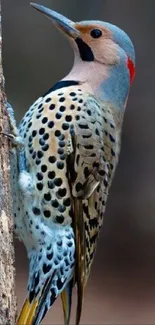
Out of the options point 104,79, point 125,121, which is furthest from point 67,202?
point 125,121

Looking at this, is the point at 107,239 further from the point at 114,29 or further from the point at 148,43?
the point at 114,29

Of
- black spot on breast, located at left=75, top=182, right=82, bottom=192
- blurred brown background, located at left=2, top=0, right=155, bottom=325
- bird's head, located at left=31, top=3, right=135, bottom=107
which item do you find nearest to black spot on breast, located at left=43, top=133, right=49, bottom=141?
black spot on breast, located at left=75, top=182, right=82, bottom=192

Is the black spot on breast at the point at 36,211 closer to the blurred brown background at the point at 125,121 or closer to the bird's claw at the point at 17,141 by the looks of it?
the bird's claw at the point at 17,141

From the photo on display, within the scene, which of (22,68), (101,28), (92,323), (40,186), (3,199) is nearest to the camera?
(3,199)

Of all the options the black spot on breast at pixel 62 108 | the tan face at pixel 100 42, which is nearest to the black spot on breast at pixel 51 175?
the black spot on breast at pixel 62 108

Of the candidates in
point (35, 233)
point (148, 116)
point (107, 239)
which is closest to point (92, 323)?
point (107, 239)

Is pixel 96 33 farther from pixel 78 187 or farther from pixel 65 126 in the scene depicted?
pixel 78 187
